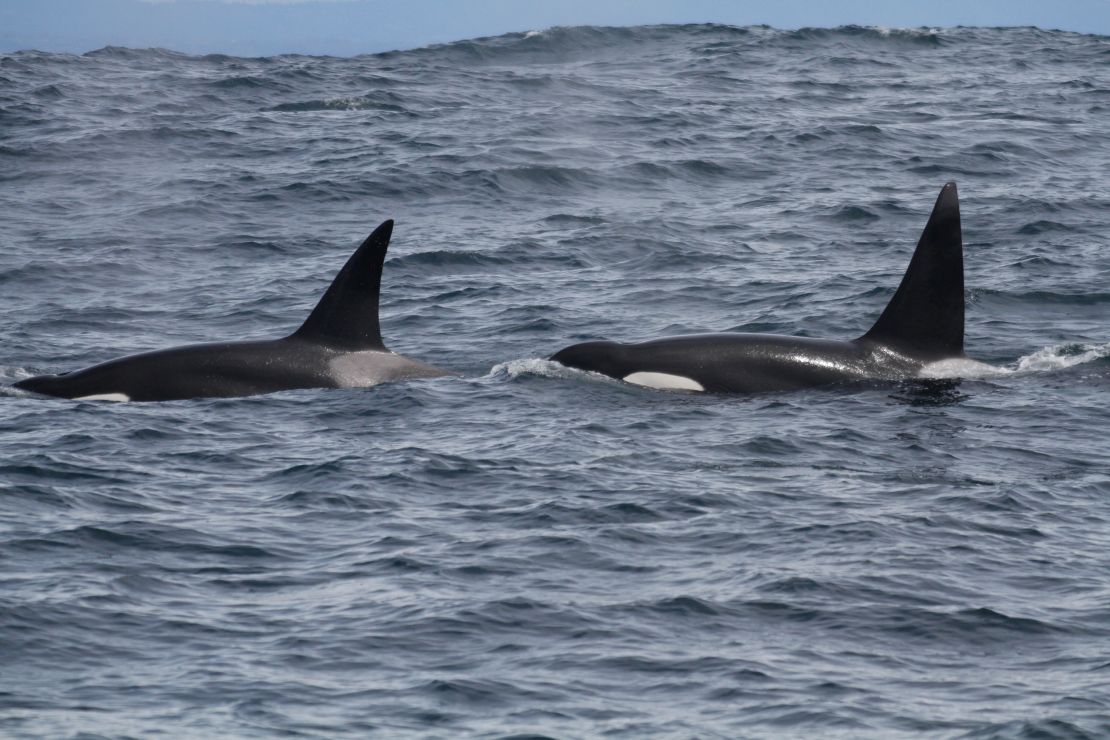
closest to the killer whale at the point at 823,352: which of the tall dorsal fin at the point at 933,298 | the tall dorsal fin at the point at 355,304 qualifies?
the tall dorsal fin at the point at 933,298

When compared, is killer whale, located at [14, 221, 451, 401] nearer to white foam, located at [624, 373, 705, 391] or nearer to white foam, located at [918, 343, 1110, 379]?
white foam, located at [624, 373, 705, 391]

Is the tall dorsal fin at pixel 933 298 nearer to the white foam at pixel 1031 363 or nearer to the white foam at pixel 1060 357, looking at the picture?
the white foam at pixel 1031 363

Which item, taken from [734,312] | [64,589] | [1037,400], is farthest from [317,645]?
[734,312]

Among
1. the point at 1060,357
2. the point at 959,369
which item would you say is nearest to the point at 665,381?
the point at 959,369

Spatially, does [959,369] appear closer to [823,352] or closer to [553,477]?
[823,352]

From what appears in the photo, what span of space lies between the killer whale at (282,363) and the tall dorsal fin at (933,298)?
13.6ft

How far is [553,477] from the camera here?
1125cm

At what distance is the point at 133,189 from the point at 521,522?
60.3 feet

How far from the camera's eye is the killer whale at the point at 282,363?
1363cm

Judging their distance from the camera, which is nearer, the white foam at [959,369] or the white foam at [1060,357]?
the white foam at [959,369]

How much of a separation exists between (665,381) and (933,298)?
91.1 inches

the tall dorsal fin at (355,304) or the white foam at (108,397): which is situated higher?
the tall dorsal fin at (355,304)

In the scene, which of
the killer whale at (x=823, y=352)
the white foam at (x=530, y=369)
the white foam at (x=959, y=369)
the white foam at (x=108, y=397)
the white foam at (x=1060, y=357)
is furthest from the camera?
the white foam at (x=1060, y=357)

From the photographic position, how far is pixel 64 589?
29.1ft
